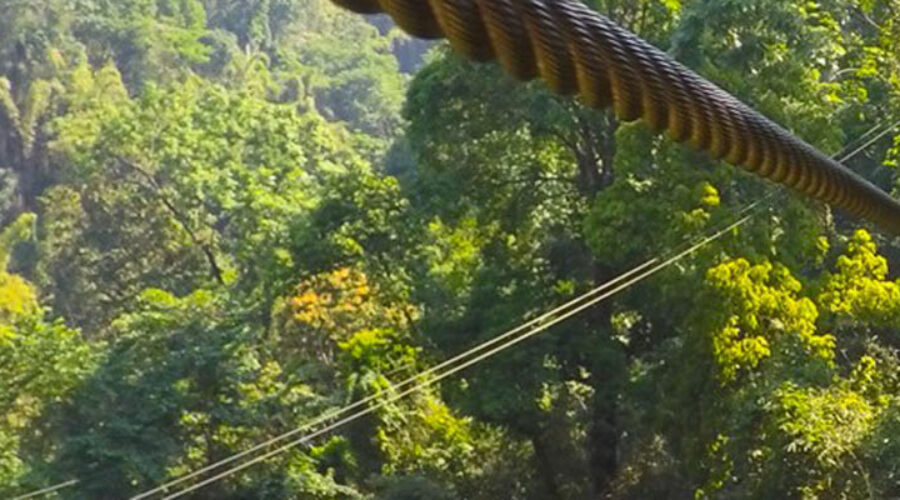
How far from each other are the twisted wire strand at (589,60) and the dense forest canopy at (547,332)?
6.57 meters

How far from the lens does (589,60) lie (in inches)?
37.3

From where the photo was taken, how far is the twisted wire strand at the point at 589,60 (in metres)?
0.86

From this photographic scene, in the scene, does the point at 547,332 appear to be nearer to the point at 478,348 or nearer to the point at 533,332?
the point at 533,332

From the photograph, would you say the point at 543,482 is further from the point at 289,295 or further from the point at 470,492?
the point at 289,295

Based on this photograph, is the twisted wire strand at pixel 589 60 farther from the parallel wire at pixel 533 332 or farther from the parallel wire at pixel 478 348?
the parallel wire at pixel 478 348

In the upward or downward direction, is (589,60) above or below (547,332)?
above

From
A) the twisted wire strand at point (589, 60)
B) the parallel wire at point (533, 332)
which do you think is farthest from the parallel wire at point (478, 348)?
the twisted wire strand at point (589, 60)

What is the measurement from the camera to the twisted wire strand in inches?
33.7

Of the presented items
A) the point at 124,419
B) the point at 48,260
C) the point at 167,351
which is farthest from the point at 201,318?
the point at 48,260

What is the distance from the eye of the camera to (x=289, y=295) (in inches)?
579

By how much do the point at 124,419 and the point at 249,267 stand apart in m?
7.10

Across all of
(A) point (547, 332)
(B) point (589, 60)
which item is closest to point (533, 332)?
(A) point (547, 332)

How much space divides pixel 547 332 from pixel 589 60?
10800 mm

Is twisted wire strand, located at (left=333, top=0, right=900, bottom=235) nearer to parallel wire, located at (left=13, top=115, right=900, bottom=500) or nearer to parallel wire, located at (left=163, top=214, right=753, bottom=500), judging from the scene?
parallel wire, located at (left=163, top=214, right=753, bottom=500)
